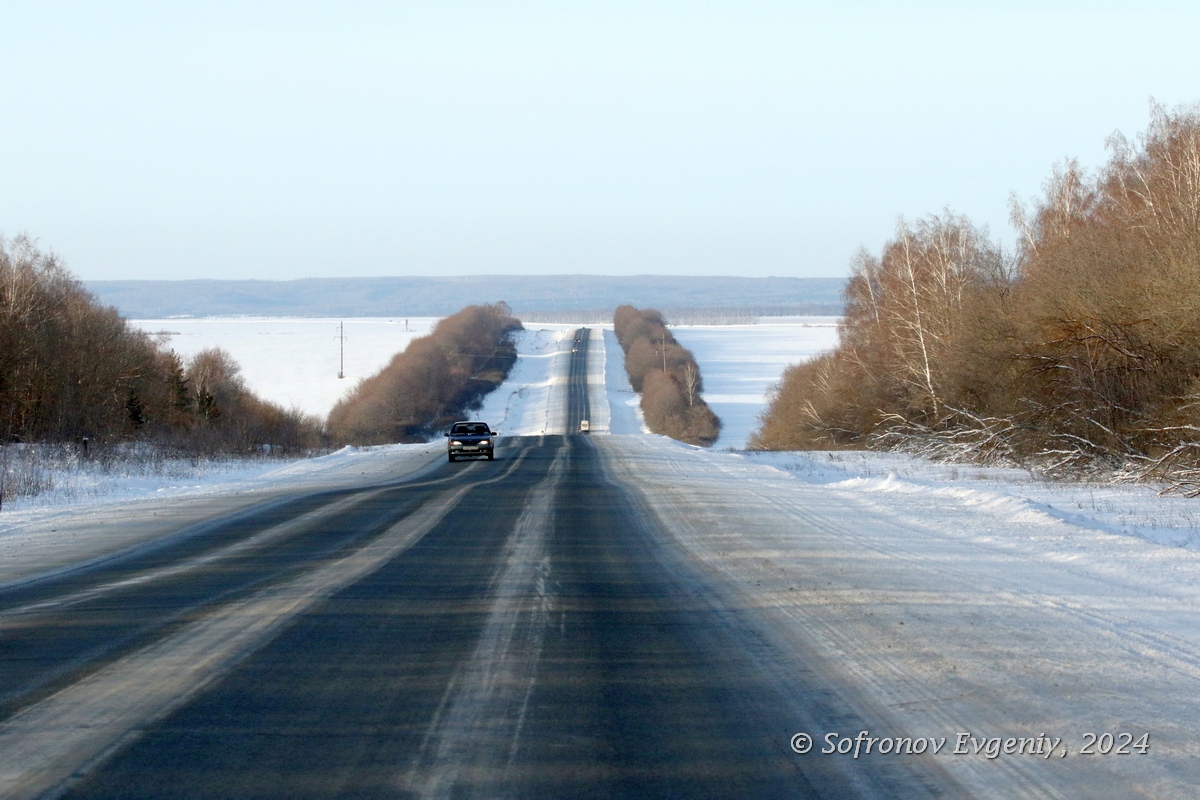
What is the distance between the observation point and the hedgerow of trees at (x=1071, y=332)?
21.4 metres

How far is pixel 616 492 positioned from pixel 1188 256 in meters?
13.3

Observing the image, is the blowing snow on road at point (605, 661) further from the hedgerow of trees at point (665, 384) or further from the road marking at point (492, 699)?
the hedgerow of trees at point (665, 384)

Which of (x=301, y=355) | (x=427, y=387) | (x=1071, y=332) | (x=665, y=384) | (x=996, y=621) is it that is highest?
(x=301, y=355)

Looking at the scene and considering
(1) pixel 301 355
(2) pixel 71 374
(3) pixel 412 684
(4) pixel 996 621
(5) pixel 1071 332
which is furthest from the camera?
(1) pixel 301 355

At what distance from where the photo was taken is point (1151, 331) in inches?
870

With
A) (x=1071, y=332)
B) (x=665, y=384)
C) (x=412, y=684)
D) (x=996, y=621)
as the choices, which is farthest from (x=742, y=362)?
(x=412, y=684)

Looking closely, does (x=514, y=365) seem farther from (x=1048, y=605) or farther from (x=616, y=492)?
(x=1048, y=605)

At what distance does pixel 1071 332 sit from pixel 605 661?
69.5 feet

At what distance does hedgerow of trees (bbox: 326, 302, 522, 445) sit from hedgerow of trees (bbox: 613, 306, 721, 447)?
17.4m

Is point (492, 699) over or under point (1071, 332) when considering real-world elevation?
under

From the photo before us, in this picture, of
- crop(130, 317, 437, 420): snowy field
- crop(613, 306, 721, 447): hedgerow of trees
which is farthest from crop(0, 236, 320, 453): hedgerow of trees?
crop(613, 306, 721, 447): hedgerow of trees

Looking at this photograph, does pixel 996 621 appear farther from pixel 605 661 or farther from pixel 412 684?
pixel 412 684

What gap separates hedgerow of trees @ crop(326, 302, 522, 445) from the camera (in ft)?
266

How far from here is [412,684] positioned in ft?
21.5
